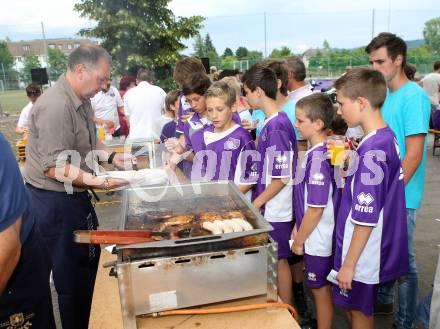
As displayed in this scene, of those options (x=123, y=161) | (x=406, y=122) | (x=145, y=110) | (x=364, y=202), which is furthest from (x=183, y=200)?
(x=145, y=110)

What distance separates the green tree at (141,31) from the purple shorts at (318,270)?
16.4 metres

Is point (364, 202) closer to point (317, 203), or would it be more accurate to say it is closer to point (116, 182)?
point (317, 203)

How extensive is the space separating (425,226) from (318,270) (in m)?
2.93

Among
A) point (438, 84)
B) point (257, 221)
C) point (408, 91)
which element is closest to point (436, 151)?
point (438, 84)

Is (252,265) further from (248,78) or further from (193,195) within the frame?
(248,78)

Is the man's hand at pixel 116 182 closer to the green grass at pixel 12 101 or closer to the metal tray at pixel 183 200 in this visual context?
the metal tray at pixel 183 200

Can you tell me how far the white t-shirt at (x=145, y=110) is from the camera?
569 cm

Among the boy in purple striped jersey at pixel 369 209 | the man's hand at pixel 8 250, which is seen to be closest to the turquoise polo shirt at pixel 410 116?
the boy in purple striped jersey at pixel 369 209

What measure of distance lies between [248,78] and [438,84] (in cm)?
796

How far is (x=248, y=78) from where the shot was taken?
2611 mm

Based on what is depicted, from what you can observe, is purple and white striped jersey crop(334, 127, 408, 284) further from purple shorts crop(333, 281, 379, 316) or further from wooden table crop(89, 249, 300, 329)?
A: wooden table crop(89, 249, 300, 329)

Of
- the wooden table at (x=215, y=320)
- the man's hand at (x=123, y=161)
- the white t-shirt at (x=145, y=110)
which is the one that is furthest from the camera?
the white t-shirt at (x=145, y=110)

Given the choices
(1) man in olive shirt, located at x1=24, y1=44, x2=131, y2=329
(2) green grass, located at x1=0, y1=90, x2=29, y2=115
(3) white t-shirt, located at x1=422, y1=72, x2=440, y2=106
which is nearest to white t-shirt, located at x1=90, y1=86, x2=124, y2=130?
(1) man in olive shirt, located at x1=24, y1=44, x2=131, y2=329

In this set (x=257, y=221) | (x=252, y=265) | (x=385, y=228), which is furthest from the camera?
(x=385, y=228)
